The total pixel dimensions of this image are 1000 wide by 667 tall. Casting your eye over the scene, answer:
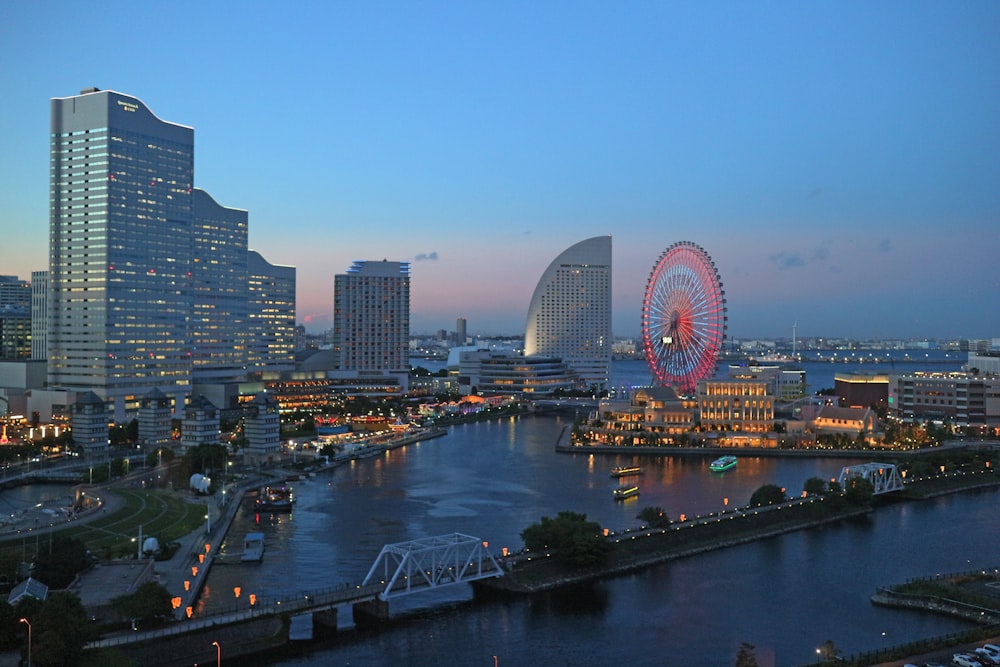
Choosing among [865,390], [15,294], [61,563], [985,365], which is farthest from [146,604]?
[15,294]

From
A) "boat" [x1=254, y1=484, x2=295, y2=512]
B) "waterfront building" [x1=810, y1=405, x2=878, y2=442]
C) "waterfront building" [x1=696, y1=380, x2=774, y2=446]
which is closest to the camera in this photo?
"boat" [x1=254, y1=484, x2=295, y2=512]

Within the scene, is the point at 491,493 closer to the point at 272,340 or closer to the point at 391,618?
the point at 391,618

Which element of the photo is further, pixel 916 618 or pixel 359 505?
pixel 359 505

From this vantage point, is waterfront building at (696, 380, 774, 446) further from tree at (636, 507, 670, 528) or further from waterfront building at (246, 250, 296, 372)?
waterfront building at (246, 250, 296, 372)

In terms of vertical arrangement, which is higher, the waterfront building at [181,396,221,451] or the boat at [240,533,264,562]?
the waterfront building at [181,396,221,451]

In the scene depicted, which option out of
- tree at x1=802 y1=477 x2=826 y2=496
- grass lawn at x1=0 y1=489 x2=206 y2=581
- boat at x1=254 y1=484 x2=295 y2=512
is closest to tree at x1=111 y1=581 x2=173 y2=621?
grass lawn at x1=0 y1=489 x2=206 y2=581

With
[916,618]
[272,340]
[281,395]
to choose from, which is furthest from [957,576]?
[272,340]

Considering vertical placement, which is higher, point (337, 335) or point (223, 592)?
point (337, 335)

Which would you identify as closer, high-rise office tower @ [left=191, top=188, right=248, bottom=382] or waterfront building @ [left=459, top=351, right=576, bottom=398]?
high-rise office tower @ [left=191, top=188, right=248, bottom=382]
